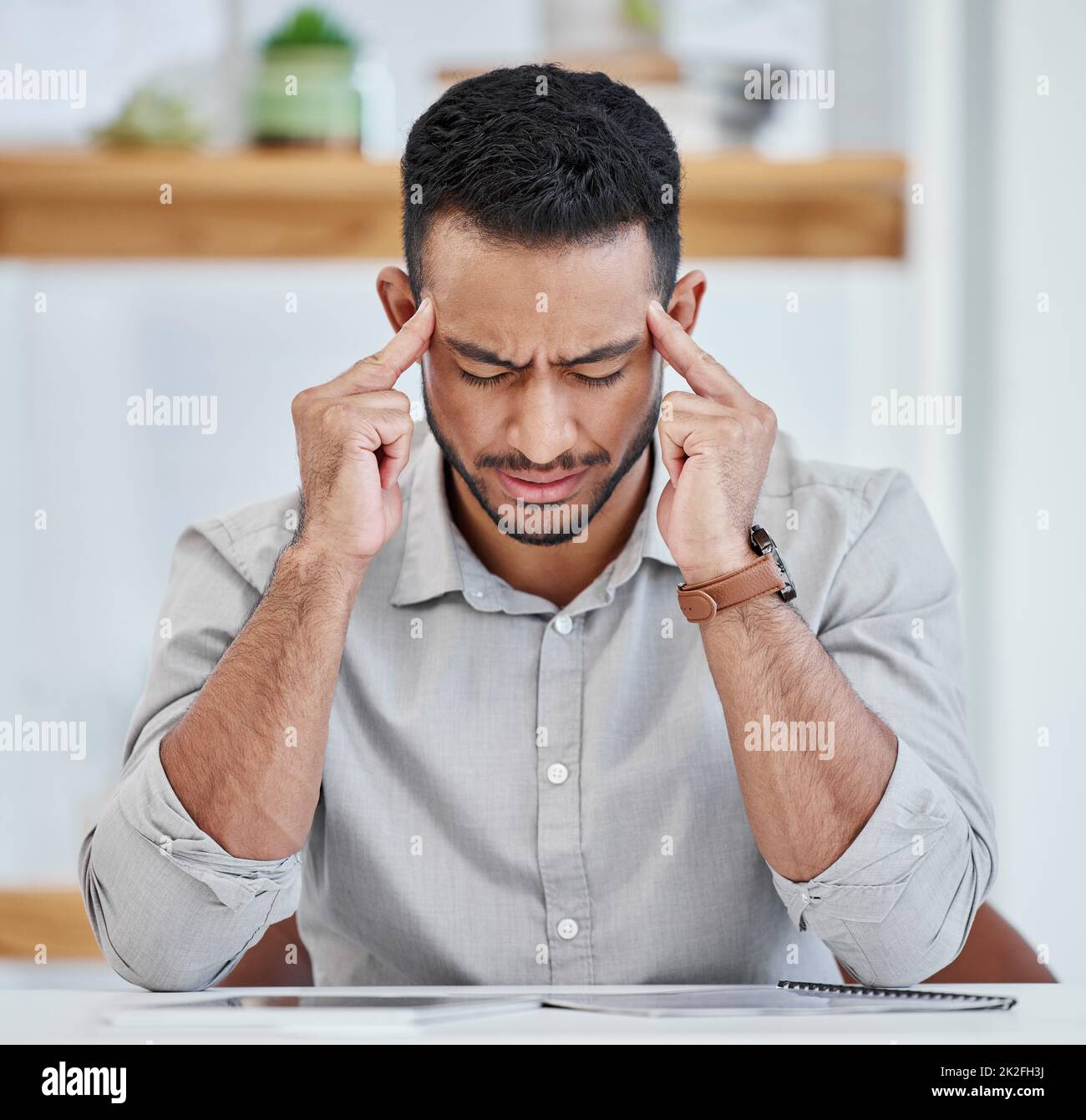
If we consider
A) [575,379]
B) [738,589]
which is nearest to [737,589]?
[738,589]

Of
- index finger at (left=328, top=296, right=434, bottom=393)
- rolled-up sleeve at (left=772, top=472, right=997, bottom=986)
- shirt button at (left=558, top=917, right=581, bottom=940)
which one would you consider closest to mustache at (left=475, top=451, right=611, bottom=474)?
index finger at (left=328, top=296, right=434, bottom=393)

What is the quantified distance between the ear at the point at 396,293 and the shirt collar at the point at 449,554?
0.16 metres

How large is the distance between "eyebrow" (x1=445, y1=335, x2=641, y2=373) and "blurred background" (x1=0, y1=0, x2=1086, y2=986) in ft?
2.68

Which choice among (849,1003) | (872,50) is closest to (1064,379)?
(872,50)

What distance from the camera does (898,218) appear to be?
82.8 inches

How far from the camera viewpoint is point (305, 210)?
2.08 meters

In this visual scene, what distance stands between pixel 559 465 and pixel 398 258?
108cm

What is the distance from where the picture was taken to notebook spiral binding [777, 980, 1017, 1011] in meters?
0.82

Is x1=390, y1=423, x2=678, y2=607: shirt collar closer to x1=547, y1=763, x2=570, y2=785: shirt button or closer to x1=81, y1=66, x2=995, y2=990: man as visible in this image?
x1=81, y1=66, x2=995, y2=990: man

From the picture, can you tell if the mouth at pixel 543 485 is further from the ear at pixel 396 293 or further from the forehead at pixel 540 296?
the ear at pixel 396 293

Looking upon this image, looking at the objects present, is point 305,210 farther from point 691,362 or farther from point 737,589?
point 737,589

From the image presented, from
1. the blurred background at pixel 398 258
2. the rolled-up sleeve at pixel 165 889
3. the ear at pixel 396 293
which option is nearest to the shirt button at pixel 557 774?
the rolled-up sleeve at pixel 165 889

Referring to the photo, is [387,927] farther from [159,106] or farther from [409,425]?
[159,106]

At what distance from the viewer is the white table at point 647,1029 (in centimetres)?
70
